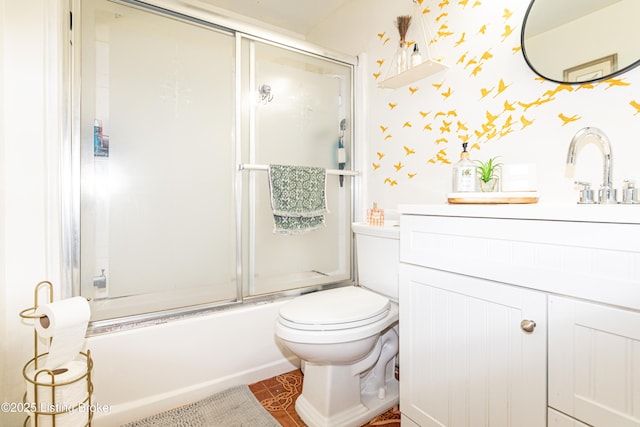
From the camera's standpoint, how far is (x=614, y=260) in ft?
2.29

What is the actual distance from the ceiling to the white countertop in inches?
72.1

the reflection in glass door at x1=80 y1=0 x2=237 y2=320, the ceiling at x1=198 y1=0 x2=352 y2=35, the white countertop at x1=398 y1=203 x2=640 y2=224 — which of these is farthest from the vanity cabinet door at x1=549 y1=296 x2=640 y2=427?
the ceiling at x1=198 y1=0 x2=352 y2=35

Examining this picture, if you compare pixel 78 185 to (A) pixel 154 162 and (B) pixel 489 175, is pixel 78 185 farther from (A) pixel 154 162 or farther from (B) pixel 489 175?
(B) pixel 489 175

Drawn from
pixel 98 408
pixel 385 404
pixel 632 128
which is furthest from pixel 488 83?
pixel 98 408

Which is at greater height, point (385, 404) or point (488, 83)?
point (488, 83)

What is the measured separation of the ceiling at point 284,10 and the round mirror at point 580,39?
4.45ft

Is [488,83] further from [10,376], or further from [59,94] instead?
Result: [10,376]

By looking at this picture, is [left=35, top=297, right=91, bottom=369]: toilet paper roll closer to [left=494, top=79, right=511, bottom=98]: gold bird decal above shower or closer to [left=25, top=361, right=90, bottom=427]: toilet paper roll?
[left=25, top=361, right=90, bottom=427]: toilet paper roll

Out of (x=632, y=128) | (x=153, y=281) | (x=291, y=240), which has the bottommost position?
(x=153, y=281)

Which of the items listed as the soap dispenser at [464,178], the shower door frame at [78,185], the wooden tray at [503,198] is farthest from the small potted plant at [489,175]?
the shower door frame at [78,185]

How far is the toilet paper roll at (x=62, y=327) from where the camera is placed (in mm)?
938

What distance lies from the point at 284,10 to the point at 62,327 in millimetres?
2263

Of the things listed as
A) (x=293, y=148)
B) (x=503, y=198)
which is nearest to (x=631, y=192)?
(x=503, y=198)

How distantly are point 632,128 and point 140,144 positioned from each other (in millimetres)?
1857
